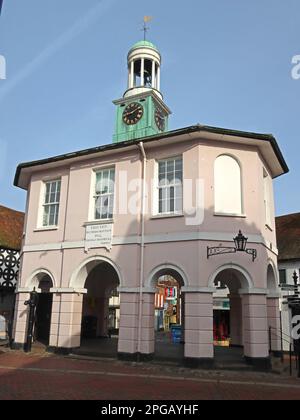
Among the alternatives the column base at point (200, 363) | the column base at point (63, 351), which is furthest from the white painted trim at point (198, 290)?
the column base at point (63, 351)

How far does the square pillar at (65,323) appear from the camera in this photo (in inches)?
588

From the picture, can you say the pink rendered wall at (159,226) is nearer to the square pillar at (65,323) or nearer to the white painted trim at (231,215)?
the white painted trim at (231,215)

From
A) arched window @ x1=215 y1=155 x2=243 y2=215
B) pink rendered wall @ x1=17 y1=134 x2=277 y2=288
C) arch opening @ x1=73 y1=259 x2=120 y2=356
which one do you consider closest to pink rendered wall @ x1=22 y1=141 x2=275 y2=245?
pink rendered wall @ x1=17 y1=134 x2=277 y2=288

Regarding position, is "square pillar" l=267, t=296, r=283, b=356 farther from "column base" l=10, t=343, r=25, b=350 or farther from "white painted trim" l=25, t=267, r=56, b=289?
"column base" l=10, t=343, r=25, b=350

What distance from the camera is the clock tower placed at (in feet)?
63.4

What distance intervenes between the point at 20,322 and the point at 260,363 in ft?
31.8

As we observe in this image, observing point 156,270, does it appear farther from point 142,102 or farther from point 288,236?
point 288,236

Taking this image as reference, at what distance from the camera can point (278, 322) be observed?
50.8 feet

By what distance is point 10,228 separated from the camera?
1001 inches

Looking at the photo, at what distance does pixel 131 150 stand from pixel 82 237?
3.96 meters

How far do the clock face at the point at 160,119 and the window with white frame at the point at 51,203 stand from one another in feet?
20.5

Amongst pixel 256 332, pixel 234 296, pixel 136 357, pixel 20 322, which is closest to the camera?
pixel 256 332

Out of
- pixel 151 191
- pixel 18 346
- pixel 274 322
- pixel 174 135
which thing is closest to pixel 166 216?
pixel 151 191
